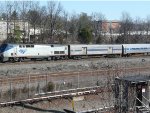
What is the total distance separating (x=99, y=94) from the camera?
29.1 meters

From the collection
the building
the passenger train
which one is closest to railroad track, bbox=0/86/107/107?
the passenger train

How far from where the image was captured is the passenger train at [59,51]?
162ft

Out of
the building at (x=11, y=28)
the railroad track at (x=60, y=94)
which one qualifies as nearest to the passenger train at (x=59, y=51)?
the railroad track at (x=60, y=94)

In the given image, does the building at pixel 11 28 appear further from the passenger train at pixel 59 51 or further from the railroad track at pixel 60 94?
the railroad track at pixel 60 94

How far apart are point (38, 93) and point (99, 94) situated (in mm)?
4974

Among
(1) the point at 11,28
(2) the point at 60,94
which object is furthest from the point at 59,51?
(1) the point at 11,28

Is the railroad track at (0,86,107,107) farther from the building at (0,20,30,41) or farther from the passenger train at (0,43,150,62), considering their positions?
the building at (0,20,30,41)

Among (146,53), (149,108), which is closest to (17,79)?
(149,108)

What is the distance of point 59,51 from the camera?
55625 millimetres

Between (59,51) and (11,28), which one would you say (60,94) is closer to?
(59,51)

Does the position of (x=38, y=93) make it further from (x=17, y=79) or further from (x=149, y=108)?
(x=149, y=108)

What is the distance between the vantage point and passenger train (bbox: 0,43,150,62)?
162ft

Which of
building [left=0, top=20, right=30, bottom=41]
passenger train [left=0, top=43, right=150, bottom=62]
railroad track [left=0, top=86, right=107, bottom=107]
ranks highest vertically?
building [left=0, top=20, right=30, bottom=41]

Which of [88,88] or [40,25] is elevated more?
[40,25]
